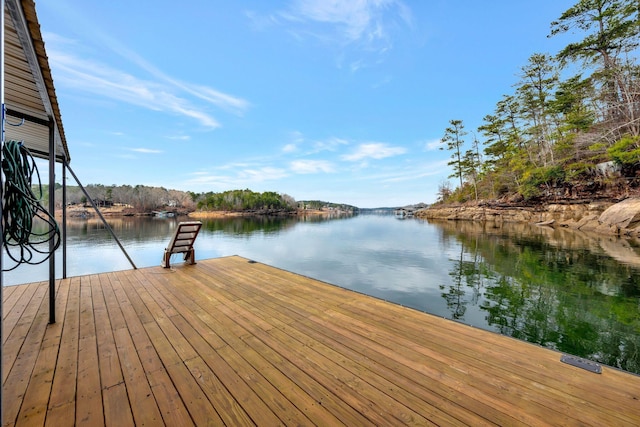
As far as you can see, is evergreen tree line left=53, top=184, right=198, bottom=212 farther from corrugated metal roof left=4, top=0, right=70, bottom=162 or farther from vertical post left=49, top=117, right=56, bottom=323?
vertical post left=49, top=117, right=56, bottom=323

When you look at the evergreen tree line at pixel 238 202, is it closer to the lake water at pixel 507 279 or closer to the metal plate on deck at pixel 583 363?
the lake water at pixel 507 279

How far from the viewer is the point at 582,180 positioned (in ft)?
65.8

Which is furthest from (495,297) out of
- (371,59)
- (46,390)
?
(371,59)

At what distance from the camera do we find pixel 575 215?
18938 mm

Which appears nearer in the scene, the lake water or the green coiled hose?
the green coiled hose

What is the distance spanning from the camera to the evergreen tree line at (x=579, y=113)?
604 inches

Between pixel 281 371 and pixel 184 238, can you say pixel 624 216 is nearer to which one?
pixel 281 371

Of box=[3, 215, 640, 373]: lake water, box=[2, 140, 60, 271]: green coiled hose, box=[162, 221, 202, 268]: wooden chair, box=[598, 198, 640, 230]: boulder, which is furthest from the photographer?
box=[598, 198, 640, 230]: boulder

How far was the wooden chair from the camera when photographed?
188 inches

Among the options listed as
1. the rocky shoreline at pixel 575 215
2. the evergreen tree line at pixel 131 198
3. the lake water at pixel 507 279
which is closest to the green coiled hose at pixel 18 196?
the lake water at pixel 507 279

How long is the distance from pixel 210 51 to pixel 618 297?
2432 cm

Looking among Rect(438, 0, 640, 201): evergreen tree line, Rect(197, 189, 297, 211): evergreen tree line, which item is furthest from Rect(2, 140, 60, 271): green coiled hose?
Rect(197, 189, 297, 211): evergreen tree line

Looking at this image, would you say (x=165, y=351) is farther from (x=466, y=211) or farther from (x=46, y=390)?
(x=466, y=211)

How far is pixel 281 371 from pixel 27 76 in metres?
2.76
